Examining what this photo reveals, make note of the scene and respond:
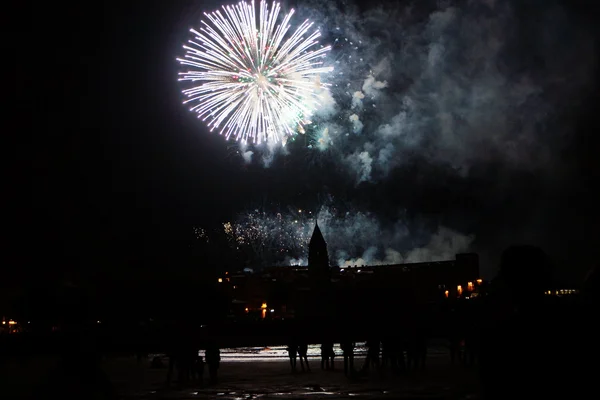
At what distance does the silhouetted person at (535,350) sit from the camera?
Result: 3.28 m

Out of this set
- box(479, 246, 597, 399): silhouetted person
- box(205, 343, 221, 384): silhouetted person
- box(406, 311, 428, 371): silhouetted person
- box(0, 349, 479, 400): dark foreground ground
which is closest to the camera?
box(479, 246, 597, 399): silhouetted person

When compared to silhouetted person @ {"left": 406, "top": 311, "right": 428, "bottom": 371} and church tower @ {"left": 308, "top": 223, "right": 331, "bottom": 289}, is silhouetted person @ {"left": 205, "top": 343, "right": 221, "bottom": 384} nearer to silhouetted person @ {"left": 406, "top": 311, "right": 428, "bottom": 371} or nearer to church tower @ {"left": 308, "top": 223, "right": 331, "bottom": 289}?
silhouetted person @ {"left": 406, "top": 311, "right": 428, "bottom": 371}

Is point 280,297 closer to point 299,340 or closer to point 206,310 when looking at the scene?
point 206,310

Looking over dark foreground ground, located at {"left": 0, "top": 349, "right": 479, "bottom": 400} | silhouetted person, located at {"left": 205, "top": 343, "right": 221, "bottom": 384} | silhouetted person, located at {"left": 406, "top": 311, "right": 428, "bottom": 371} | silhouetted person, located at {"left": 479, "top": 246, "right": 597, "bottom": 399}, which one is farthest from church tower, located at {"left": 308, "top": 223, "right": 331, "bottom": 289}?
silhouetted person, located at {"left": 479, "top": 246, "right": 597, "bottom": 399}

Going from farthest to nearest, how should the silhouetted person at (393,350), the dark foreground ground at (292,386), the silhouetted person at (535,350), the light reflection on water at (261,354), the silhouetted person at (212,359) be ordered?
the light reflection on water at (261,354) < the silhouetted person at (393,350) < the silhouetted person at (212,359) < the dark foreground ground at (292,386) < the silhouetted person at (535,350)

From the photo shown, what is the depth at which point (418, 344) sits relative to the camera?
27406 mm

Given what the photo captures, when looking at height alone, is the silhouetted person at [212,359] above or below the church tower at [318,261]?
below

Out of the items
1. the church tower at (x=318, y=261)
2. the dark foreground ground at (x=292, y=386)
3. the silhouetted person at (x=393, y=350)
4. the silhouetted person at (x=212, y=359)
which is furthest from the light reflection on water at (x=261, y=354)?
the church tower at (x=318, y=261)

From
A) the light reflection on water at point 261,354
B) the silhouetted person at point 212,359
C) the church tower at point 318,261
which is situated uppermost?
the church tower at point 318,261

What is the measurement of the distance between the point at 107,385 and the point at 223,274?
469 feet

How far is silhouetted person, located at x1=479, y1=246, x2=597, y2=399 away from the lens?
328 cm

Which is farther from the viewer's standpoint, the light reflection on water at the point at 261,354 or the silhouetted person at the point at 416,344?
the light reflection on water at the point at 261,354

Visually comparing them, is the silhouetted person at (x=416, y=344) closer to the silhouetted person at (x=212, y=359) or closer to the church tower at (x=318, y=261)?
the silhouetted person at (x=212, y=359)

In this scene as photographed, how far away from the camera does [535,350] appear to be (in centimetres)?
332
